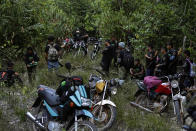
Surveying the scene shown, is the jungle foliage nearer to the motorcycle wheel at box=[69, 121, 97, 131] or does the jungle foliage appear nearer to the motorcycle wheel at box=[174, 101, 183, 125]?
the motorcycle wheel at box=[174, 101, 183, 125]

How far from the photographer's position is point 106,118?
200 inches

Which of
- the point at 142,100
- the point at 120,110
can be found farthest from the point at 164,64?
the point at 120,110

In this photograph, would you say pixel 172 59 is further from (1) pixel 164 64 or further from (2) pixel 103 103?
(2) pixel 103 103

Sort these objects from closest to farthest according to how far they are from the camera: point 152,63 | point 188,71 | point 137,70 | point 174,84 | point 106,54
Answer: point 174,84
point 188,71
point 137,70
point 152,63
point 106,54

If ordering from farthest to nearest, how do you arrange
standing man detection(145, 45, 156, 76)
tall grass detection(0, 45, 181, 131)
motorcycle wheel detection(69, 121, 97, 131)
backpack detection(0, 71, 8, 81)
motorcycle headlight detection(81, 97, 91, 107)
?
standing man detection(145, 45, 156, 76), backpack detection(0, 71, 8, 81), tall grass detection(0, 45, 181, 131), motorcycle headlight detection(81, 97, 91, 107), motorcycle wheel detection(69, 121, 97, 131)

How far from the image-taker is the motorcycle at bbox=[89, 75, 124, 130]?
500 cm

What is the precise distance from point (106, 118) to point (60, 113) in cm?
110

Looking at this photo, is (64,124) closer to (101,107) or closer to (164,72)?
(101,107)

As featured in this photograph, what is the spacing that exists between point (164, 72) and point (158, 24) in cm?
245

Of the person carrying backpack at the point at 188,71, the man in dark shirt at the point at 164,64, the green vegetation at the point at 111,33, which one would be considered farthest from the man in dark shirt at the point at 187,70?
the man in dark shirt at the point at 164,64

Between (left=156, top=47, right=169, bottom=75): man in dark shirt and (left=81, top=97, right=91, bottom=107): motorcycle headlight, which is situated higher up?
(left=81, top=97, right=91, bottom=107): motorcycle headlight

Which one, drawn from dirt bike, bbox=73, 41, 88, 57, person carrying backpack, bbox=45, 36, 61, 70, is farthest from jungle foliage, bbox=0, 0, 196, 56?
dirt bike, bbox=73, 41, 88, 57

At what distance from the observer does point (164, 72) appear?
24.8 ft

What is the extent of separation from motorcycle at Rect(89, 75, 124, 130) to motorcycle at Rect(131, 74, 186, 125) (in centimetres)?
92
